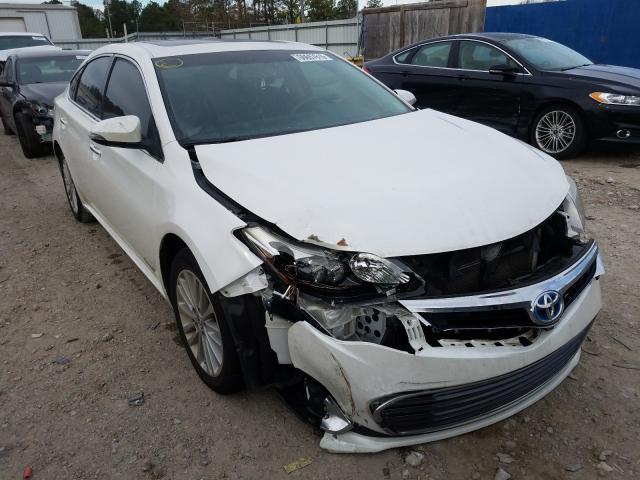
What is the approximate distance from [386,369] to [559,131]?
562cm

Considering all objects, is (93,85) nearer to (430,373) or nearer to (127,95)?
(127,95)

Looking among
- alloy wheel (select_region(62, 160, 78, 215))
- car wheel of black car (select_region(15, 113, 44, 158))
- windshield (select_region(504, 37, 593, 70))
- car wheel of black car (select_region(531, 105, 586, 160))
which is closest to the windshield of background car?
car wheel of black car (select_region(15, 113, 44, 158))

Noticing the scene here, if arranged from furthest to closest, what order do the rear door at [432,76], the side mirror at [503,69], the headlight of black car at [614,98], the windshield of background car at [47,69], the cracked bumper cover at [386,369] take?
1. the windshield of background car at [47,69]
2. the rear door at [432,76]
3. the side mirror at [503,69]
4. the headlight of black car at [614,98]
5. the cracked bumper cover at [386,369]

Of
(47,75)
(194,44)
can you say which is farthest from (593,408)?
(47,75)

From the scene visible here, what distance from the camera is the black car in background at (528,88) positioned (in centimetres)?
595

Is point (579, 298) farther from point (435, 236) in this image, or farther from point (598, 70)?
point (598, 70)

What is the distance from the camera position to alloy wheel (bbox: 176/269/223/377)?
240 centimetres

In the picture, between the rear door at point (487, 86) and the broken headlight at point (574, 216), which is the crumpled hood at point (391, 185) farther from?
the rear door at point (487, 86)

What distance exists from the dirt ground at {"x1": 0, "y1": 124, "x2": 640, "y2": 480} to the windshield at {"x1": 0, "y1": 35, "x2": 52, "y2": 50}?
13339 mm

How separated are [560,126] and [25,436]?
631cm

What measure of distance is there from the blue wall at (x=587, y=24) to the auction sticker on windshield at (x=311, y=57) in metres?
10.8

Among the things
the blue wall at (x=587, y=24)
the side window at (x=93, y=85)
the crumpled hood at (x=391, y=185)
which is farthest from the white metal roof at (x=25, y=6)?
the crumpled hood at (x=391, y=185)

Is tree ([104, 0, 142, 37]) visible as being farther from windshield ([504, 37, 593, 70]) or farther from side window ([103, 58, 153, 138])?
side window ([103, 58, 153, 138])

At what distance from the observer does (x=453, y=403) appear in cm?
193
